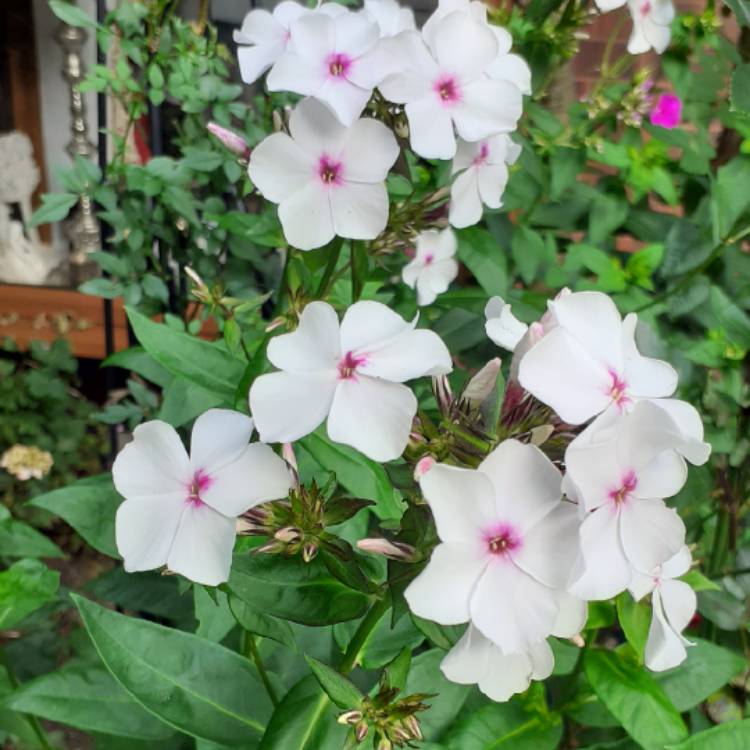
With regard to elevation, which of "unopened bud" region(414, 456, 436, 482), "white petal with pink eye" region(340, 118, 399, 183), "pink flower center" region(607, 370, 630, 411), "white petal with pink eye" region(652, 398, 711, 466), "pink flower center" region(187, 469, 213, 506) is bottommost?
"pink flower center" region(187, 469, 213, 506)

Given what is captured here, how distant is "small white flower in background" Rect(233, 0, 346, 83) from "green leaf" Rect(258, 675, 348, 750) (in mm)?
446

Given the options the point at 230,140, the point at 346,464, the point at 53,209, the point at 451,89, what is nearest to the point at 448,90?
the point at 451,89

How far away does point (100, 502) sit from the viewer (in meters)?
0.74

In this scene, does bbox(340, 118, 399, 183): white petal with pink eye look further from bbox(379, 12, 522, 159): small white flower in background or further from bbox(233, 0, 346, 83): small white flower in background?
bbox(233, 0, 346, 83): small white flower in background

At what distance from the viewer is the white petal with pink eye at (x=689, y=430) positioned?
0.38 meters

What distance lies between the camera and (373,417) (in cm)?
40

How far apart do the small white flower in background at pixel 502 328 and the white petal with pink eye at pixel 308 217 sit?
0.44ft

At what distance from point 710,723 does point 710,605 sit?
0.14 m

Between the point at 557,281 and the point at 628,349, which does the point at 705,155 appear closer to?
the point at 557,281

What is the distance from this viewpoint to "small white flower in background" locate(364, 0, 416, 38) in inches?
24.6

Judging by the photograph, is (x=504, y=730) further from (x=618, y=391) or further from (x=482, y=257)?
(x=482, y=257)

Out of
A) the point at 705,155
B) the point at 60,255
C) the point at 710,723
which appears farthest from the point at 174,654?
the point at 60,255

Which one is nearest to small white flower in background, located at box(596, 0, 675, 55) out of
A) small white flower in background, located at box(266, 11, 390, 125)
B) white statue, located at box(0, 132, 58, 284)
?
small white flower in background, located at box(266, 11, 390, 125)

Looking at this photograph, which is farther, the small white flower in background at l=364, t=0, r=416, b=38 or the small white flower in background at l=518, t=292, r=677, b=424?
the small white flower in background at l=364, t=0, r=416, b=38
